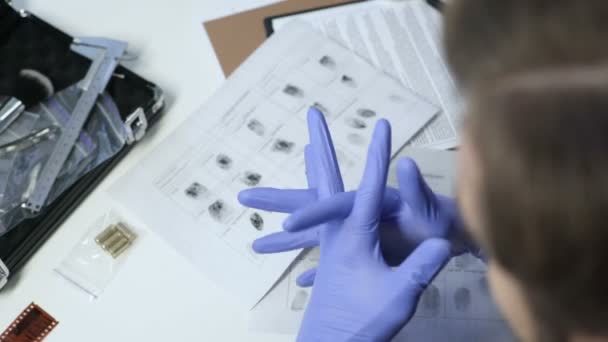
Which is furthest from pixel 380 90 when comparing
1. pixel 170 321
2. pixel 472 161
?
pixel 472 161

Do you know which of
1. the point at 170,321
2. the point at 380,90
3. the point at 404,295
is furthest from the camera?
the point at 380,90

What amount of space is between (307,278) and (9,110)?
37 cm

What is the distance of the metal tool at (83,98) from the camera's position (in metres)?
0.63

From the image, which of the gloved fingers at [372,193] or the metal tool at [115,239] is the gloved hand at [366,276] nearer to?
the gloved fingers at [372,193]

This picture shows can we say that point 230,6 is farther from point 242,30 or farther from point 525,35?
point 525,35

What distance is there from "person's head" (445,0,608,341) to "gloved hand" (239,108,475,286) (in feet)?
0.76

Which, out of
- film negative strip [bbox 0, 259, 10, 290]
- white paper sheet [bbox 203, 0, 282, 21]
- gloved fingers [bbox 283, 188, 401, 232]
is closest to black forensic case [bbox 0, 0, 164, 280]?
film negative strip [bbox 0, 259, 10, 290]

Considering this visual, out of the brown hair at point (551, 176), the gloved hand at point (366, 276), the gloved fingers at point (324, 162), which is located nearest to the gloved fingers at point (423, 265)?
the gloved hand at point (366, 276)

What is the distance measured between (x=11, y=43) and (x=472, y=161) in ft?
2.12

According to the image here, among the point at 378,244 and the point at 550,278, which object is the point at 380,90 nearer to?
the point at 378,244

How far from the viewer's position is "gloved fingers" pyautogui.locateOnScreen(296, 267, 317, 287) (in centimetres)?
58

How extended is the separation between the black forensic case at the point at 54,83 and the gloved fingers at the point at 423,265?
347mm

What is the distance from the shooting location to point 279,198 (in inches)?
22.2

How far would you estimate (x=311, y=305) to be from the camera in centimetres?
52
